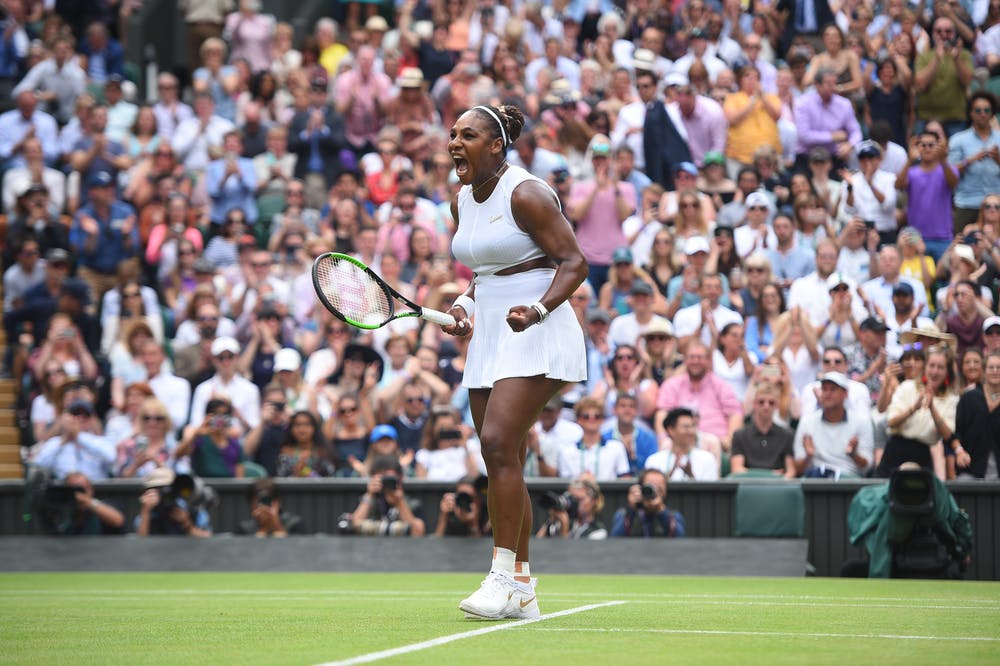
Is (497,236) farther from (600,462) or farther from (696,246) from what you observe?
(696,246)

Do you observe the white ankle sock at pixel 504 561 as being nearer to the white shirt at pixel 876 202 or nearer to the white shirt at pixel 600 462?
the white shirt at pixel 600 462

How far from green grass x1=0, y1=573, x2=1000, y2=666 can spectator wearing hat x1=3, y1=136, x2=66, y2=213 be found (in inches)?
345

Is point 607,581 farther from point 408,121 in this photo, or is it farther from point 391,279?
point 408,121

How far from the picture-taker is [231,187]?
1891 centimetres

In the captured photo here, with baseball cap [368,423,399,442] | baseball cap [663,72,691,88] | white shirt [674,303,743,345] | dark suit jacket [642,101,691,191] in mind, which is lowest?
baseball cap [368,423,399,442]

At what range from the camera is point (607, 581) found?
37.5 ft

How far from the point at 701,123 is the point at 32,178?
792cm

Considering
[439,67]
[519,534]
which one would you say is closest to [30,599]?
[519,534]

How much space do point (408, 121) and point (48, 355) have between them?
5.50 meters

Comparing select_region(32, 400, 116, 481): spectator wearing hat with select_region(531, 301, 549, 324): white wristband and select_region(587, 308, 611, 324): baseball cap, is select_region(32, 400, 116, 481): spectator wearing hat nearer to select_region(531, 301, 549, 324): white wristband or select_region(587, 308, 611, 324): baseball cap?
select_region(587, 308, 611, 324): baseball cap

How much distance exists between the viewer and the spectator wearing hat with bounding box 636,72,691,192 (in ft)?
59.0

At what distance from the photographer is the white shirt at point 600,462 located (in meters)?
13.9

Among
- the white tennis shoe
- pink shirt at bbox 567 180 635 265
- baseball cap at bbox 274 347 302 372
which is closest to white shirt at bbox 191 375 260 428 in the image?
baseball cap at bbox 274 347 302 372

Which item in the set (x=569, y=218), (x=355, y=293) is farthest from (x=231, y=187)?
(x=355, y=293)
